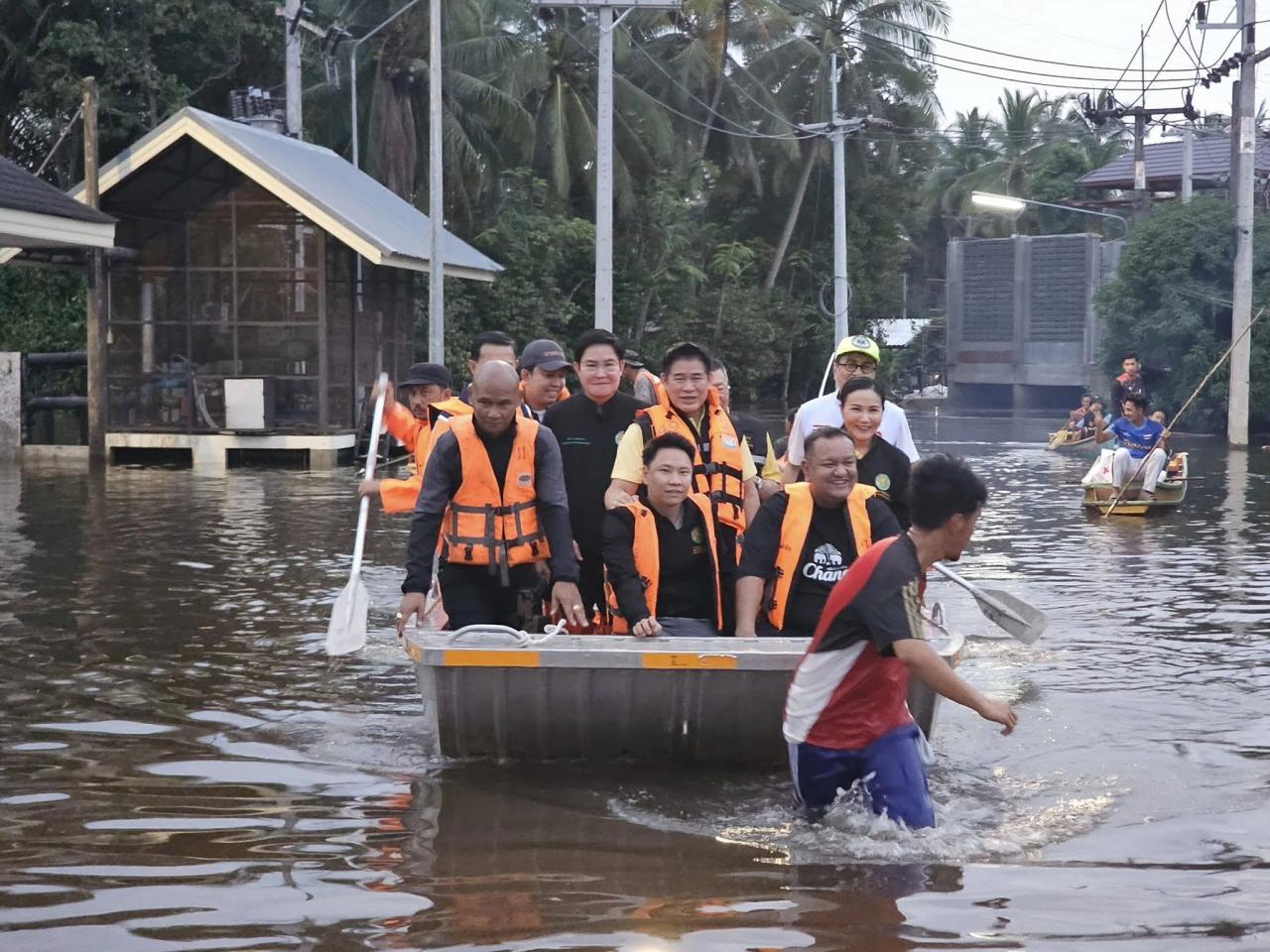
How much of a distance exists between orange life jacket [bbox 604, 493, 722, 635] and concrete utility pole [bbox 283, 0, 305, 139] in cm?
2241

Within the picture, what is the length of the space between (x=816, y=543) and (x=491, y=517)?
1395 millimetres

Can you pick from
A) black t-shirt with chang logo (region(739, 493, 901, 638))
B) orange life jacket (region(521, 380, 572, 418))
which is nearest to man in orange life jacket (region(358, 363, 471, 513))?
orange life jacket (region(521, 380, 572, 418))

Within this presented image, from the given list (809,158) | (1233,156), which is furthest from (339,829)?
(809,158)

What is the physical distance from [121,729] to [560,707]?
2239 millimetres

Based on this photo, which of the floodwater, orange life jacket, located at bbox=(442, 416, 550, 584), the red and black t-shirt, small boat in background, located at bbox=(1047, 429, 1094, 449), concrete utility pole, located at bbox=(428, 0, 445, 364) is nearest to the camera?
the floodwater

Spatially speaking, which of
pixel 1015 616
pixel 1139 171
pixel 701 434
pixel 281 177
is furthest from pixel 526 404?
pixel 1139 171

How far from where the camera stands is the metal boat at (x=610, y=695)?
714 centimetres

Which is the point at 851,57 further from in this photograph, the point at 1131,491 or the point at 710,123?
the point at 1131,491

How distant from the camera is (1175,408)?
35.9 meters

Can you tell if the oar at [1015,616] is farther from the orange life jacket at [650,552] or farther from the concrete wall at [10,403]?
the concrete wall at [10,403]

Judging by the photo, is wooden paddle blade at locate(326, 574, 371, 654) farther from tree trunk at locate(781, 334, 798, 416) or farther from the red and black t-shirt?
tree trunk at locate(781, 334, 798, 416)

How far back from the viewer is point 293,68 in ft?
94.8

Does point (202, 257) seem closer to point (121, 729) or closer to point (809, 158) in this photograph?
point (121, 729)

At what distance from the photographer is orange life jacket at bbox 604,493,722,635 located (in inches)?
303
